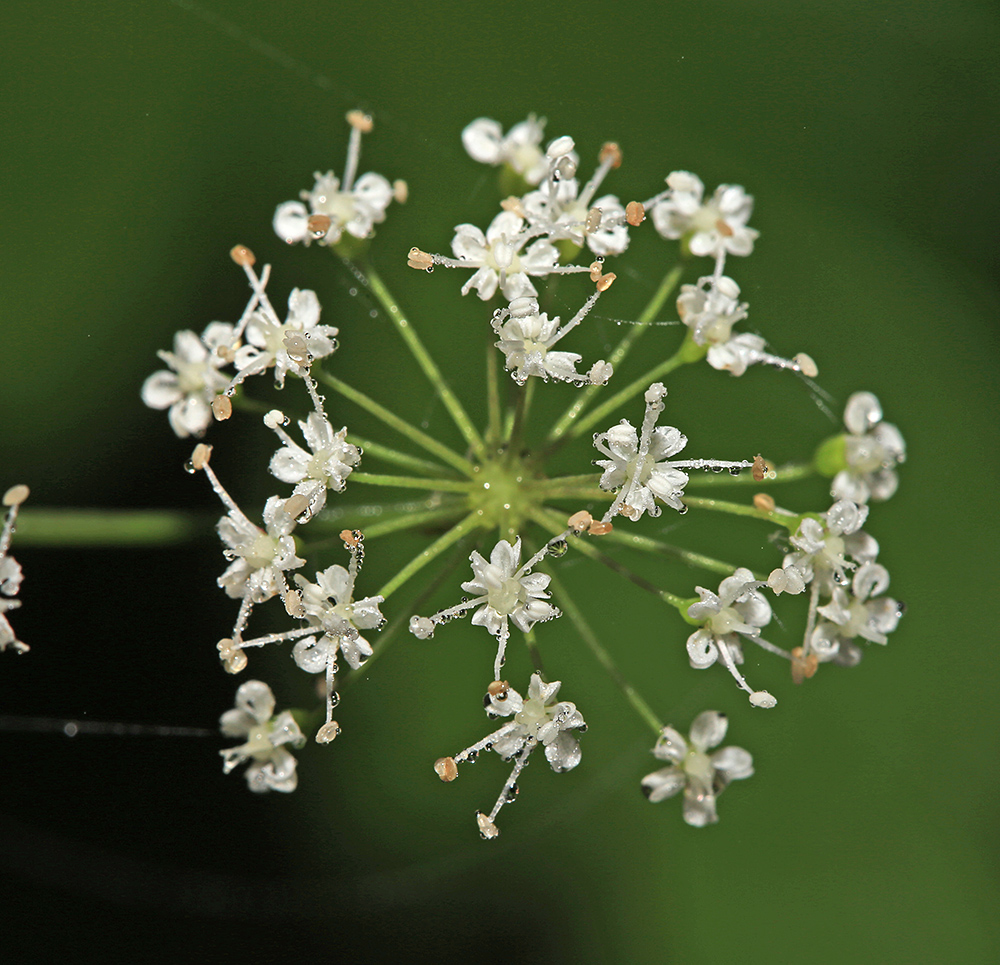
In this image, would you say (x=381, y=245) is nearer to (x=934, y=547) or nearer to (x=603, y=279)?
(x=603, y=279)

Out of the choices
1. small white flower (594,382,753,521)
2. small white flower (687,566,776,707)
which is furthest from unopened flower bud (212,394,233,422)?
small white flower (687,566,776,707)

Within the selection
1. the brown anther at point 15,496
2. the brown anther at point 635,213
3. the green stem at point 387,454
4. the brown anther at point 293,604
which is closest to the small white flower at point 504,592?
the brown anther at point 293,604

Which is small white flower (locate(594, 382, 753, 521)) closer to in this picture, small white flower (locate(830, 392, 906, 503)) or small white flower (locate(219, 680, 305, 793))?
small white flower (locate(830, 392, 906, 503))

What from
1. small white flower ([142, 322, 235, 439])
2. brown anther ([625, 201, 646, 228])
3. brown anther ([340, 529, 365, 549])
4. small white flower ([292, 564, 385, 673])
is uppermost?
small white flower ([142, 322, 235, 439])

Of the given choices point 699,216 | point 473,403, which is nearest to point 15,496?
point 473,403

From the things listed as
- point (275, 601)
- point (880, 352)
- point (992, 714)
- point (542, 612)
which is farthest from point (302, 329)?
point (992, 714)

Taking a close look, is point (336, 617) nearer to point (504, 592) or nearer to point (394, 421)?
point (504, 592)
